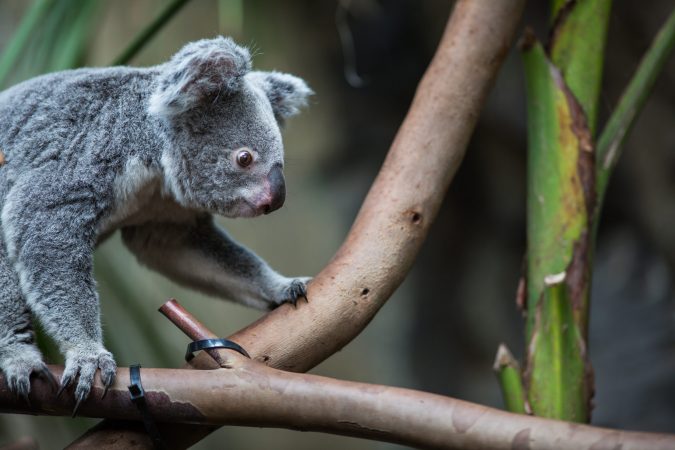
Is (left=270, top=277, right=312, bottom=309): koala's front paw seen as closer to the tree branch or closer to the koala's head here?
the koala's head

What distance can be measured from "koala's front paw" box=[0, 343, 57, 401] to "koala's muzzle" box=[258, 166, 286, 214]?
0.67 meters

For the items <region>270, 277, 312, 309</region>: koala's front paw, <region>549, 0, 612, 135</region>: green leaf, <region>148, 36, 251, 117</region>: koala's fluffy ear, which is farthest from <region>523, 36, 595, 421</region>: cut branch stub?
<region>148, 36, 251, 117</region>: koala's fluffy ear

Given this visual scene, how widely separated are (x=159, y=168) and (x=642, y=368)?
321 centimetres

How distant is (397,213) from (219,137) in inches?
21.1

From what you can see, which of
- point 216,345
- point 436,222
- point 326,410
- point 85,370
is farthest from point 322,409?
point 436,222

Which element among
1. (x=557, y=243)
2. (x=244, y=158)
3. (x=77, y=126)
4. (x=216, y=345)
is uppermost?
(x=77, y=126)

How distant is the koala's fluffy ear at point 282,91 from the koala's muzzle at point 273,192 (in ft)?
1.23

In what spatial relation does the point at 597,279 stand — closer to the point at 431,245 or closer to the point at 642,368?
the point at 642,368

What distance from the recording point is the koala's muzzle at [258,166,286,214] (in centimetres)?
204

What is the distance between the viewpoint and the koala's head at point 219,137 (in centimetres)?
204

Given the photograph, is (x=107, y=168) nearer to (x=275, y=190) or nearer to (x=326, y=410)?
(x=275, y=190)

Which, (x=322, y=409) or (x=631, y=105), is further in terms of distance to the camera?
(x=631, y=105)

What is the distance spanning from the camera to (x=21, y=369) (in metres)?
1.76

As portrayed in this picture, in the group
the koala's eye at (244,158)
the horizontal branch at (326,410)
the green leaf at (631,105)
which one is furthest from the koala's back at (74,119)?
the green leaf at (631,105)
